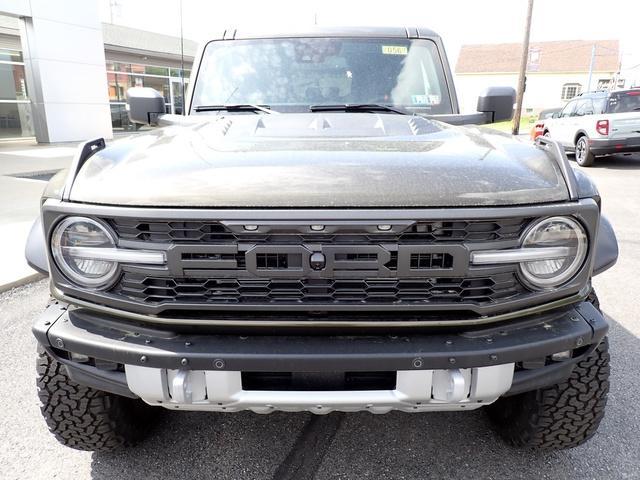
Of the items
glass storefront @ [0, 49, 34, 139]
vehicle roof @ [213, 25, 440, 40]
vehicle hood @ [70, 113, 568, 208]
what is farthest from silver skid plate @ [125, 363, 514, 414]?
glass storefront @ [0, 49, 34, 139]

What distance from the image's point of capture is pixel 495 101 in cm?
313

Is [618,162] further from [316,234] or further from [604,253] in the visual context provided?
[316,234]

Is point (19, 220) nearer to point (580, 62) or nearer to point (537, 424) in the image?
point (537, 424)

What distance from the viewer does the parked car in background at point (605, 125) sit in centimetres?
1077

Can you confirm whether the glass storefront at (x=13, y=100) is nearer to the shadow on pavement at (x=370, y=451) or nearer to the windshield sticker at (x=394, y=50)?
the windshield sticker at (x=394, y=50)

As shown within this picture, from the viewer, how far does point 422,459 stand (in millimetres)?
2186

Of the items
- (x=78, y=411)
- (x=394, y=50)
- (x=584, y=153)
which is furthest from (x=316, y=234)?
(x=584, y=153)

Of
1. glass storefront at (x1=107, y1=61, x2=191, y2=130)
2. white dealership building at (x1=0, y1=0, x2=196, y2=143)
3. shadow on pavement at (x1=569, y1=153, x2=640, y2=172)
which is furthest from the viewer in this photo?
glass storefront at (x1=107, y1=61, x2=191, y2=130)

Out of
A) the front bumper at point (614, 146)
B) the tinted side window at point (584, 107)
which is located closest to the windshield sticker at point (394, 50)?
the front bumper at point (614, 146)

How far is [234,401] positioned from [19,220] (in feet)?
17.2

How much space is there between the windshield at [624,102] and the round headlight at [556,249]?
11.4 meters

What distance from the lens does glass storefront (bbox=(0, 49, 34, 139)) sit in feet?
43.4

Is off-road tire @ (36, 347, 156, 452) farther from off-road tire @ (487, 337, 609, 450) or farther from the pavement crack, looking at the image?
off-road tire @ (487, 337, 609, 450)

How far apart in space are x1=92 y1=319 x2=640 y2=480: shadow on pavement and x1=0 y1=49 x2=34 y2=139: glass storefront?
544 inches
